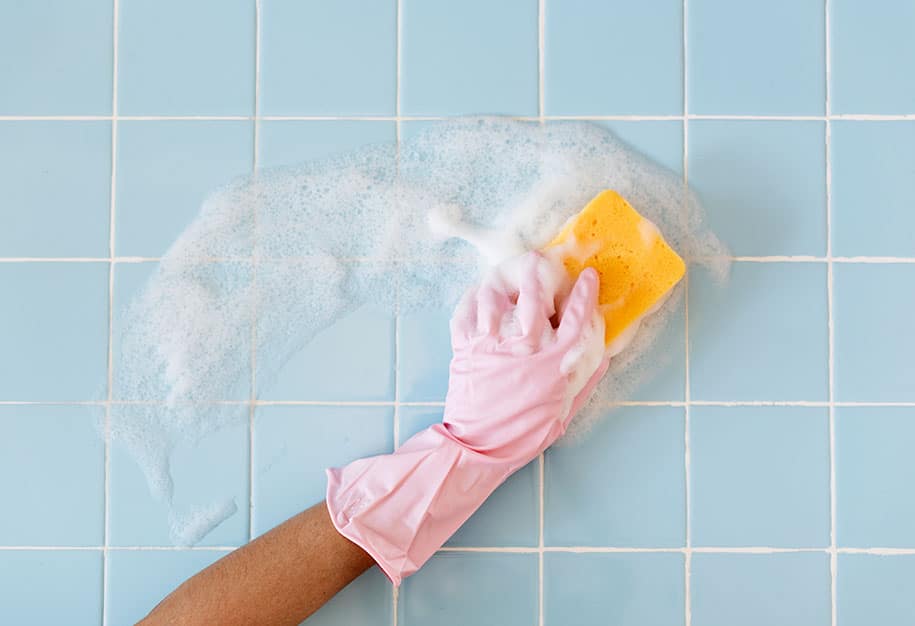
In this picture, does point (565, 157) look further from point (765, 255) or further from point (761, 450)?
point (761, 450)

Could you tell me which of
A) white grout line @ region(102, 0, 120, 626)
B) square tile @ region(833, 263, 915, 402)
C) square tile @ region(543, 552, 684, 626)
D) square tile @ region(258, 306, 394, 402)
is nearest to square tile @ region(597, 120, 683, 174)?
square tile @ region(833, 263, 915, 402)

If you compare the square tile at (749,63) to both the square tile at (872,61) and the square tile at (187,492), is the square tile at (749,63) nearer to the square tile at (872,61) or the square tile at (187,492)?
the square tile at (872,61)

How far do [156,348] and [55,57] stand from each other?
36cm

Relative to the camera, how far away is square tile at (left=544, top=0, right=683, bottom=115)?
93 centimetres

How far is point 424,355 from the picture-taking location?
36.5 inches

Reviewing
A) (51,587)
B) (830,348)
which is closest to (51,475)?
(51,587)

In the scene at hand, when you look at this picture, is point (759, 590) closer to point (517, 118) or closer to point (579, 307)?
point (579, 307)

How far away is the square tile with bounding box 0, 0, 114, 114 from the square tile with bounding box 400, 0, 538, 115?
357 millimetres

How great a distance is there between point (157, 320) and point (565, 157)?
1.67ft

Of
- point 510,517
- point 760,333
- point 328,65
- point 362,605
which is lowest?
point 362,605

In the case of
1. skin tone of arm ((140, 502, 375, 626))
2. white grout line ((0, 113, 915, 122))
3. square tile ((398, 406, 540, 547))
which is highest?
white grout line ((0, 113, 915, 122))

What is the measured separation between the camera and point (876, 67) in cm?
93

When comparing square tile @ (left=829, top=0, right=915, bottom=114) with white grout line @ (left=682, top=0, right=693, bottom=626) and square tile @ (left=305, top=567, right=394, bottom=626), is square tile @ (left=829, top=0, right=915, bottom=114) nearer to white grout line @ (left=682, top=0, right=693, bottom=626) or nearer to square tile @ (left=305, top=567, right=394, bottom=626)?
white grout line @ (left=682, top=0, right=693, bottom=626)

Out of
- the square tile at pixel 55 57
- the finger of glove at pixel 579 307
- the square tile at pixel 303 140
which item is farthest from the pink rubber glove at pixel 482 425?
the square tile at pixel 55 57
